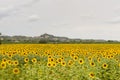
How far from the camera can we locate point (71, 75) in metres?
8.70

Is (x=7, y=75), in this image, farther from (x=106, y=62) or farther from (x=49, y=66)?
(x=106, y=62)

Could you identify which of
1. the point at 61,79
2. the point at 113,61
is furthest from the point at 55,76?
the point at 113,61

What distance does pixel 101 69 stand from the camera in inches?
406

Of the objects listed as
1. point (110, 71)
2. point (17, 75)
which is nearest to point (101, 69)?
point (110, 71)

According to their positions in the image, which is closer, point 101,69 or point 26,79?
point 26,79

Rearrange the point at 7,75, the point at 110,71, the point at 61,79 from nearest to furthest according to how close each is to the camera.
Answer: the point at 61,79 < the point at 7,75 < the point at 110,71

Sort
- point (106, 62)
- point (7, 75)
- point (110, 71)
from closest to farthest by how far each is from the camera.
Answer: point (7, 75) → point (110, 71) → point (106, 62)

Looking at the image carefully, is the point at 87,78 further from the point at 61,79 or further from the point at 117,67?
the point at 117,67

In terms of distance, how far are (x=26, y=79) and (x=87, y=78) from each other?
1.41m

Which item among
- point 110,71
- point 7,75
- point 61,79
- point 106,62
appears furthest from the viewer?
point 106,62

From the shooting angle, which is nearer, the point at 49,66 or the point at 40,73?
the point at 40,73

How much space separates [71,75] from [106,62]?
239 centimetres

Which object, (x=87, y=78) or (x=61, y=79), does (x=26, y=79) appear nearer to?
(x=61, y=79)

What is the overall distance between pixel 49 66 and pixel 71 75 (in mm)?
943
